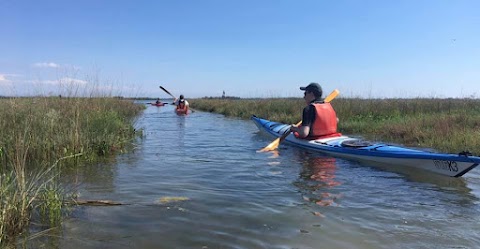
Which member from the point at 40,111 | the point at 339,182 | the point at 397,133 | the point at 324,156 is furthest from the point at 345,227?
the point at 397,133

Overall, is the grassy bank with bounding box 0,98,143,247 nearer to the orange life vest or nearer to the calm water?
the calm water

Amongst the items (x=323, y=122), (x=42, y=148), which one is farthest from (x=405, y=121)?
(x=42, y=148)

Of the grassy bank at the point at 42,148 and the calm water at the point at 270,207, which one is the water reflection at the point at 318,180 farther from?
the grassy bank at the point at 42,148

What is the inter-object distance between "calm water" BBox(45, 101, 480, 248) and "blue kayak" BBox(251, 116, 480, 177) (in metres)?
0.24

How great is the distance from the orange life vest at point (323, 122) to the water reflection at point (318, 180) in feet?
2.01

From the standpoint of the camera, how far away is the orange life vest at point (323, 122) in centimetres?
909

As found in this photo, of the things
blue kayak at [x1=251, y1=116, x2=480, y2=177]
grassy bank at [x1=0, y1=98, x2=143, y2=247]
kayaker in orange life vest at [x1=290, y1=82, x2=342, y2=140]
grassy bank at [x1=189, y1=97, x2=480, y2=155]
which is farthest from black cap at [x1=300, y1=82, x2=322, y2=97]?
grassy bank at [x1=0, y1=98, x2=143, y2=247]

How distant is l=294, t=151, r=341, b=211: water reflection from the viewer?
17.4ft

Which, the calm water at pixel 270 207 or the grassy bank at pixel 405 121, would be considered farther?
the grassy bank at pixel 405 121

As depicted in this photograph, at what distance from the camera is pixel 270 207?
15.7 ft

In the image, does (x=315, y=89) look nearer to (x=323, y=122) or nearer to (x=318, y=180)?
(x=323, y=122)

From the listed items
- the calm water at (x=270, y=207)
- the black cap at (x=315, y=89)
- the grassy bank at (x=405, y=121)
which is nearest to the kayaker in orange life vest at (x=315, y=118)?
the black cap at (x=315, y=89)

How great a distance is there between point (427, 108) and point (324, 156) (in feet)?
38.6

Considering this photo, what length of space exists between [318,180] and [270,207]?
1938 millimetres
